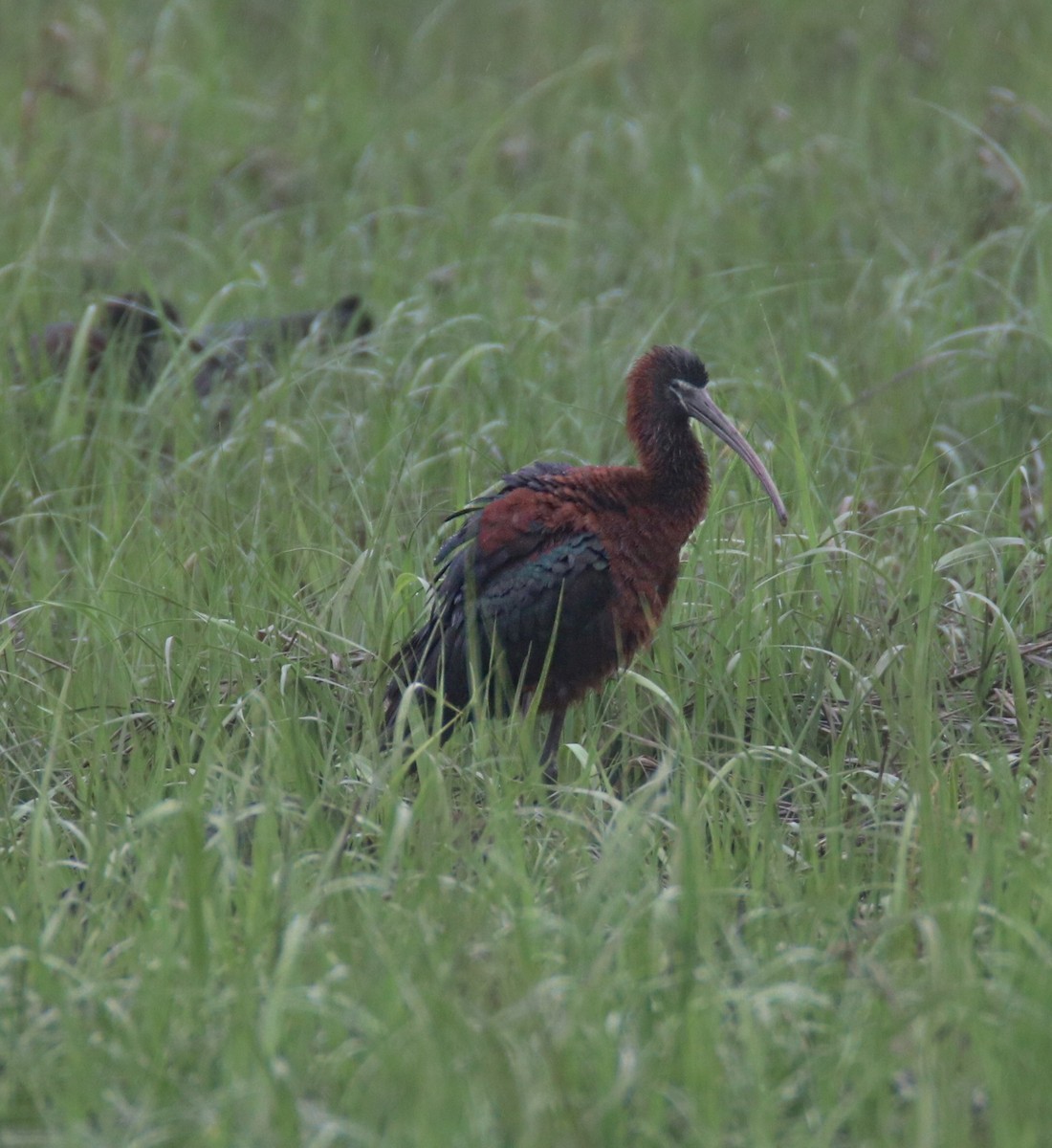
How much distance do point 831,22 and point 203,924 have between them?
7.69m

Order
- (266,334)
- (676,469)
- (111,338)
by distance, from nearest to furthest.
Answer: (676,469), (111,338), (266,334)

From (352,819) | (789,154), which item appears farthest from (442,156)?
(352,819)

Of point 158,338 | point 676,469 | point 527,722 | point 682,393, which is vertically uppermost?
point 682,393

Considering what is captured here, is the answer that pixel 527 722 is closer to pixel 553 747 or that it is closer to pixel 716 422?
pixel 553 747

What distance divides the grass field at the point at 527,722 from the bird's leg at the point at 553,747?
53mm

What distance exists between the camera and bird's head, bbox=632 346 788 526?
399 cm

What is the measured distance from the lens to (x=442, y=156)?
291 inches

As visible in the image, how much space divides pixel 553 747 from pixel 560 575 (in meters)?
0.39

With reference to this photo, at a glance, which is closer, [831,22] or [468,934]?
[468,934]

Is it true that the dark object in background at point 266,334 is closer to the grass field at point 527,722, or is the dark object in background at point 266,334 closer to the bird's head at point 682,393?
the grass field at point 527,722

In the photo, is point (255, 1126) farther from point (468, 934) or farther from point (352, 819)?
point (352, 819)

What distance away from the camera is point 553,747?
3758 millimetres

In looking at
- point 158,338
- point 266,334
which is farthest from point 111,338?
point 266,334

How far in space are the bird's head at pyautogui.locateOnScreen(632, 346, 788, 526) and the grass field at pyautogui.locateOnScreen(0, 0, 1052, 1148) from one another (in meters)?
0.22
